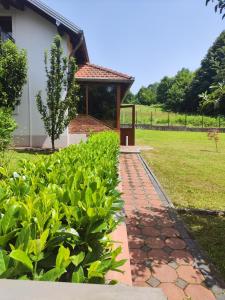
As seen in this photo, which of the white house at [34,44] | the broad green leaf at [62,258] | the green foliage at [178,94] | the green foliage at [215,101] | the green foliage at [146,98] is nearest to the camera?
the broad green leaf at [62,258]

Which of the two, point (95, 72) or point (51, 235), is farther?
point (95, 72)

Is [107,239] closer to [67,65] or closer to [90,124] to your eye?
[67,65]

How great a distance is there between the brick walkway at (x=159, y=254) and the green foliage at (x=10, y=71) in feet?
24.5

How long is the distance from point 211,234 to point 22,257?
4.33m

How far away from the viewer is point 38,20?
1347 cm

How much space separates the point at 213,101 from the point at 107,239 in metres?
2.75

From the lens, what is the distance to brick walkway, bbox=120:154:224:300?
3.41 m

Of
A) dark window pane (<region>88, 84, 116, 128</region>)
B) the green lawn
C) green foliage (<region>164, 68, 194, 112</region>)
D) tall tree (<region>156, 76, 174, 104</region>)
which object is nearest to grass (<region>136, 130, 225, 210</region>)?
the green lawn

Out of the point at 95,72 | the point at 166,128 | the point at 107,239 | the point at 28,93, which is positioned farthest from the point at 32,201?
the point at 166,128

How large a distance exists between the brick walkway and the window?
10.7 meters

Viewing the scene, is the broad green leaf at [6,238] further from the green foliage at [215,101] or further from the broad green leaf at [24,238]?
the green foliage at [215,101]

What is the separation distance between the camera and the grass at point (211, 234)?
412 cm

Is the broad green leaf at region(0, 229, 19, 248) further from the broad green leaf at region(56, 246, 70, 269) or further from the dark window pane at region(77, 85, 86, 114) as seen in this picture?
the dark window pane at region(77, 85, 86, 114)

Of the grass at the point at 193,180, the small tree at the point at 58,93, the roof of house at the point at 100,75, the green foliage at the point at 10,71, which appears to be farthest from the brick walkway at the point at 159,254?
the roof of house at the point at 100,75
